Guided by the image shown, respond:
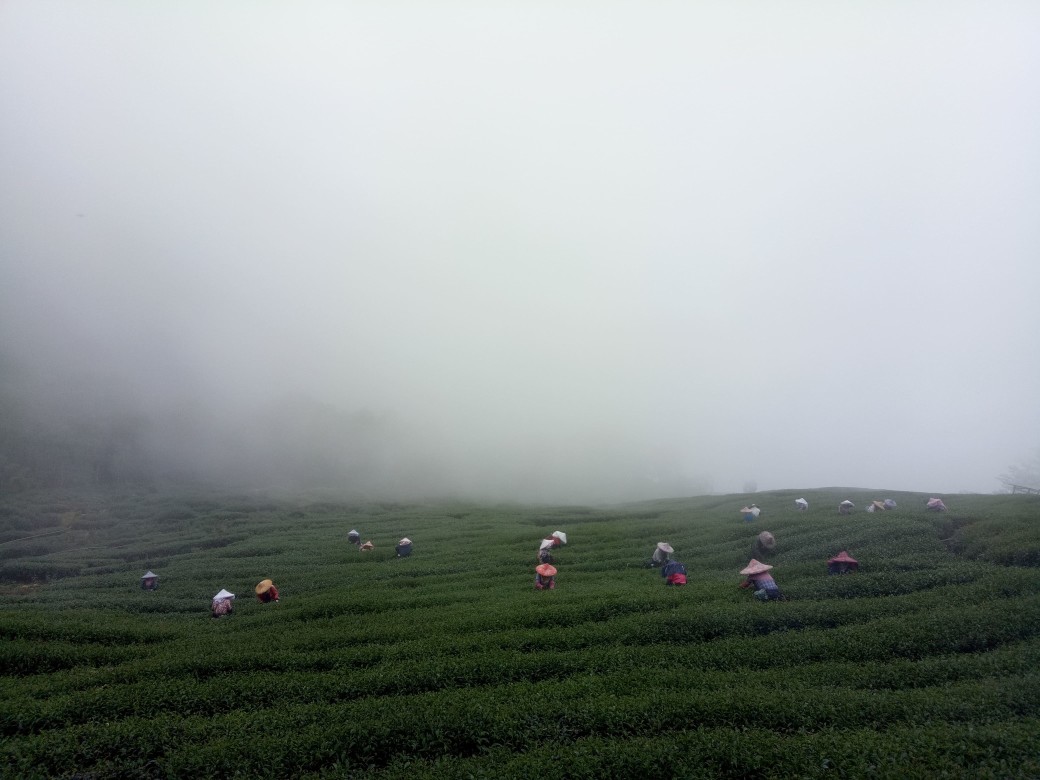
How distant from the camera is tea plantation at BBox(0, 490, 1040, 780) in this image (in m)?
10.5

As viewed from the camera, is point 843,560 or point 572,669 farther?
point 843,560

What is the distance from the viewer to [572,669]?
578 inches

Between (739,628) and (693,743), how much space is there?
715 cm

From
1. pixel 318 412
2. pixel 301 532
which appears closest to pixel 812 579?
pixel 301 532

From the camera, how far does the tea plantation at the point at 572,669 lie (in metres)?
10.5

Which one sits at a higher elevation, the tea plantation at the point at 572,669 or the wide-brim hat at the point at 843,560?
the wide-brim hat at the point at 843,560

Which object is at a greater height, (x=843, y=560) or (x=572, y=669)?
(x=843, y=560)

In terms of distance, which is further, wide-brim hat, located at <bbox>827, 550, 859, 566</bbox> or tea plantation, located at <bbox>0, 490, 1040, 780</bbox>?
wide-brim hat, located at <bbox>827, 550, 859, 566</bbox>

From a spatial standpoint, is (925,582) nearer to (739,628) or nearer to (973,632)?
(973,632)

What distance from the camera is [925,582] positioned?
749 inches

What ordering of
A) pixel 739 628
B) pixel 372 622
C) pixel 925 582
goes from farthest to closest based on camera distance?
pixel 372 622, pixel 925 582, pixel 739 628

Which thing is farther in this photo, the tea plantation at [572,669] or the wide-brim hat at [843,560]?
the wide-brim hat at [843,560]

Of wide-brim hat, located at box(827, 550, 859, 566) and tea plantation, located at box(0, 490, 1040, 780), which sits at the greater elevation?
wide-brim hat, located at box(827, 550, 859, 566)

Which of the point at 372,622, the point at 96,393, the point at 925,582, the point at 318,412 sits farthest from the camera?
the point at 318,412
